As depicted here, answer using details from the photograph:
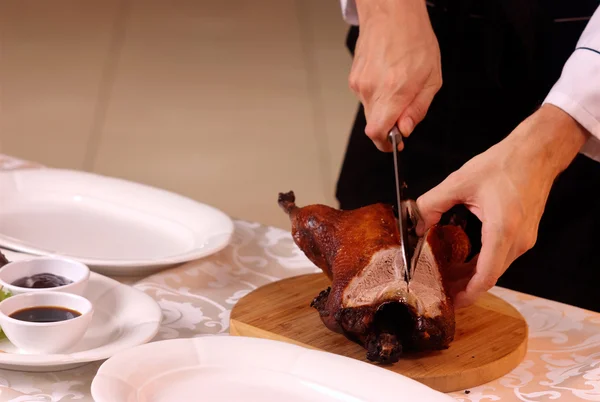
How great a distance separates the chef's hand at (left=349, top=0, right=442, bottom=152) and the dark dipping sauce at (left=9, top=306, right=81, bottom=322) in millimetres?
557

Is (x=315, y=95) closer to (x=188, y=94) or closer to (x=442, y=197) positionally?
(x=188, y=94)

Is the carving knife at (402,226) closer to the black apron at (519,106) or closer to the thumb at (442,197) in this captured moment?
the thumb at (442,197)

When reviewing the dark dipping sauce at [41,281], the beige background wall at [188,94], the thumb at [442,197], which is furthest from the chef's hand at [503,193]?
the beige background wall at [188,94]

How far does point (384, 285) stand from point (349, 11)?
32.7 inches

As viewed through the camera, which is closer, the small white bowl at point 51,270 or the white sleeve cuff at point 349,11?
the small white bowl at point 51,270

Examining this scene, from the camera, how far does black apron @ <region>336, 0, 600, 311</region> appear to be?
70.6 inches

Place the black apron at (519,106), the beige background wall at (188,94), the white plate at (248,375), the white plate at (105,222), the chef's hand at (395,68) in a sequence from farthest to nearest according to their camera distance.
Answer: the beige background wall at (188,94) → the black apron at (519,106) → the white plate at (105,222) → the chef's hand at (395,68) → the white plate at (248,375)

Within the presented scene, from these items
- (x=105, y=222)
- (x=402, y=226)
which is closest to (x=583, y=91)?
(x=402, y=226)

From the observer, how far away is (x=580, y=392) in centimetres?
119

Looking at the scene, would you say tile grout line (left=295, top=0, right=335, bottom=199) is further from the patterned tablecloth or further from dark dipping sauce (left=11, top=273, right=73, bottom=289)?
dark dipping sauce (left=11, top=273, right=73, bottom=289)

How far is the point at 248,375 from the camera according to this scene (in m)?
1.09

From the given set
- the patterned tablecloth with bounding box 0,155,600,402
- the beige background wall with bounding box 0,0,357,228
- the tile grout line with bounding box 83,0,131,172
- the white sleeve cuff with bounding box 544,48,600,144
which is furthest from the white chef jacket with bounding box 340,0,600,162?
the tile grout line with bounding box 83,0,131,172

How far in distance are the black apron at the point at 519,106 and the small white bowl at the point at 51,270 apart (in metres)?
0.75

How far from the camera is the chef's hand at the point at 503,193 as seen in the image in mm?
1244
